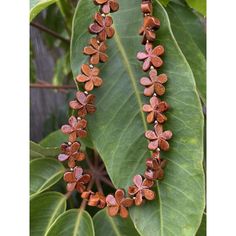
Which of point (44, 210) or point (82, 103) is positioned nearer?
point (82, 103)

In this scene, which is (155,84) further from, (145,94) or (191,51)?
(191,51)

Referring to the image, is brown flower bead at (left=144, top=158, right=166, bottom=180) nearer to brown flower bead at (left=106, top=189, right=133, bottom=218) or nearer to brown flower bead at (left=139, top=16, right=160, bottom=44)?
brown flower bead at (left=106, top=189, right=133, bottom=218)

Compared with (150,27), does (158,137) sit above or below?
below

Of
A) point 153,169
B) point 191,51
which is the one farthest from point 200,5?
point 153,169

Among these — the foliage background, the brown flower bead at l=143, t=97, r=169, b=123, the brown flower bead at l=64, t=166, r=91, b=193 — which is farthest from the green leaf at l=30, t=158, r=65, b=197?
the brown flower bead at l=143, t=97, r=169, b=123

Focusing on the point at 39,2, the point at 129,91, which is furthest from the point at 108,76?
the point at 39,2
